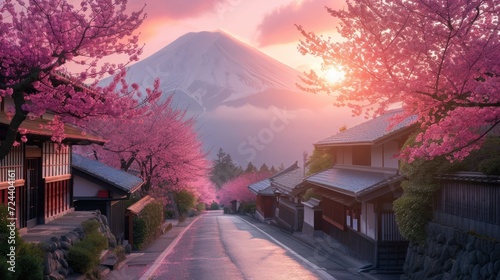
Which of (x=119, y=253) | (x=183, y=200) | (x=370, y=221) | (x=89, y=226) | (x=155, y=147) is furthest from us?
(x=183, y=200)

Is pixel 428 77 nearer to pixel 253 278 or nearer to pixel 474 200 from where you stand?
pixel 474 200

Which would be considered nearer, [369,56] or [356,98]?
[369,56]

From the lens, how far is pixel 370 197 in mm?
18250

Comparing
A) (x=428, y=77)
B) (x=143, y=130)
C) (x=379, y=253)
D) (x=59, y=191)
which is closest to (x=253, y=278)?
(x=379, y=253)

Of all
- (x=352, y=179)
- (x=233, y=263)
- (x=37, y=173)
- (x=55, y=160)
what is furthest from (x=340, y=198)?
(x=37, y=173)

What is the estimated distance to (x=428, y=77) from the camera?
8781 millimetres

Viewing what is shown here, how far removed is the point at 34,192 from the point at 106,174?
7.15 m

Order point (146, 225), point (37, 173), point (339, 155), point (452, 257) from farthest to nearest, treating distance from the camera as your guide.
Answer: point (339, 155)
point (146, 225)
point (37, 173)
point (452, 257)

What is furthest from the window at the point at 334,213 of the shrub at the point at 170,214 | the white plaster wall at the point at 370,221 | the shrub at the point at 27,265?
the shrub at the point at 170,214

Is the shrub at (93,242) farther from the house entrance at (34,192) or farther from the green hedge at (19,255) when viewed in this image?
the green hedge at (19,255)

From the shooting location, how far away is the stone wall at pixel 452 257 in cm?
1073

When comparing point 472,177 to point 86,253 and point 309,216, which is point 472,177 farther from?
point 309,216

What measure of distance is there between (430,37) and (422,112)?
5.04 ft

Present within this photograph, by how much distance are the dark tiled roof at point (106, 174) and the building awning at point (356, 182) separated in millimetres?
8871
